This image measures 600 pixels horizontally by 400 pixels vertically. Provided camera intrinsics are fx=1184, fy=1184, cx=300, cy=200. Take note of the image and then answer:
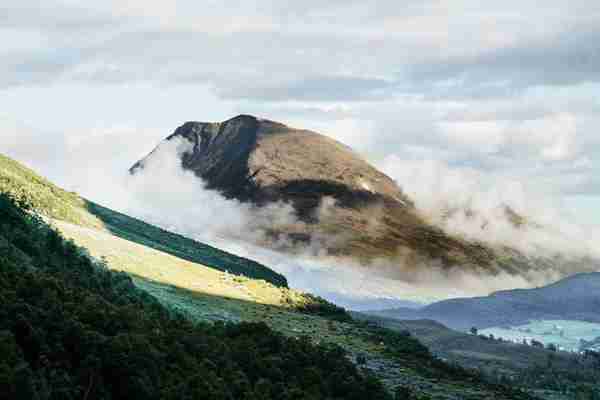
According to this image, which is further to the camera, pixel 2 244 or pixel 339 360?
pixel 339 360

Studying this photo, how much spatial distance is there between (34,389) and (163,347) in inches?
1844

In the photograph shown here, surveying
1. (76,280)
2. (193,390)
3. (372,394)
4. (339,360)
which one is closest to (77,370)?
(193,390)

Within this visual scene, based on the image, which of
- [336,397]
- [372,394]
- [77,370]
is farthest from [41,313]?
[372,394]

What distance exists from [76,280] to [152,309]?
2535cm

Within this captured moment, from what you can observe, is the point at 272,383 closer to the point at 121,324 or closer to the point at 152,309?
the point at 121,324

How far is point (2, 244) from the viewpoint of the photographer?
151 m

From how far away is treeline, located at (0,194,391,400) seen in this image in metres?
96.4

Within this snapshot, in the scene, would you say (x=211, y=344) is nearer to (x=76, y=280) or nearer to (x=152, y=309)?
(x=76, y=280)

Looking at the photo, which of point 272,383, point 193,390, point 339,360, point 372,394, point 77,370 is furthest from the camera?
point 339,360

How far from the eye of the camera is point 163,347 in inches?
5010

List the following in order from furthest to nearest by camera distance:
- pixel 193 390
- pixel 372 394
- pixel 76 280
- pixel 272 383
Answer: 1. pixel 372 394
2. pixel 76 280
3. pixel 272 383
4. pixel 193 390

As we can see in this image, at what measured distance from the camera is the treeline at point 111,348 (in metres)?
96.4

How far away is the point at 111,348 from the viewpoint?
105500 millimetres

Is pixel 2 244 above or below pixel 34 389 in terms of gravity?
above
